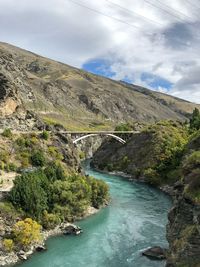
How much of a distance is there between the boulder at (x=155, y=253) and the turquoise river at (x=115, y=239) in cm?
Result: 66

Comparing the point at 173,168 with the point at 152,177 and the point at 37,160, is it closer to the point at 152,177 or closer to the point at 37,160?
the point at 152,177

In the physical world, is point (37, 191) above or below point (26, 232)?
above

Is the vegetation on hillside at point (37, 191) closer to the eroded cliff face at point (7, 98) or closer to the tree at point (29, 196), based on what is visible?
the tree at point (29, 196)

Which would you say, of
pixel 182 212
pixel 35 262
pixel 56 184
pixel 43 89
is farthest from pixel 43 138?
pixel 43 89

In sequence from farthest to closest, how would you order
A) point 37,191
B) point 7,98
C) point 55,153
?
point 7,98, point 55,153, point 37,191

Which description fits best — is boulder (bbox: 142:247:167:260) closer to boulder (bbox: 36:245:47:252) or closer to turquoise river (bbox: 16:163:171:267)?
turquoise river (bbox: 16:163:171:267)

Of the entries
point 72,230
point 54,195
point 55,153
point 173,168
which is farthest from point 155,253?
point 173,168

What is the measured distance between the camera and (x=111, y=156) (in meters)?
113

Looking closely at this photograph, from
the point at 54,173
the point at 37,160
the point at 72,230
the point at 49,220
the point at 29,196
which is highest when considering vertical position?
the point at 37,160

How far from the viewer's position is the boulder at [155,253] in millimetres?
41281

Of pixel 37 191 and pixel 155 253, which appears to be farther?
pixel 37 191

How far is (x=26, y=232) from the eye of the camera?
43.0 m

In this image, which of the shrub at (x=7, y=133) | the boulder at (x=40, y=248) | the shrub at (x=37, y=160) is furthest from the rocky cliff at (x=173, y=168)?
the shrub at (x=7, y=133)

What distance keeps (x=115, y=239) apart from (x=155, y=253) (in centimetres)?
685
